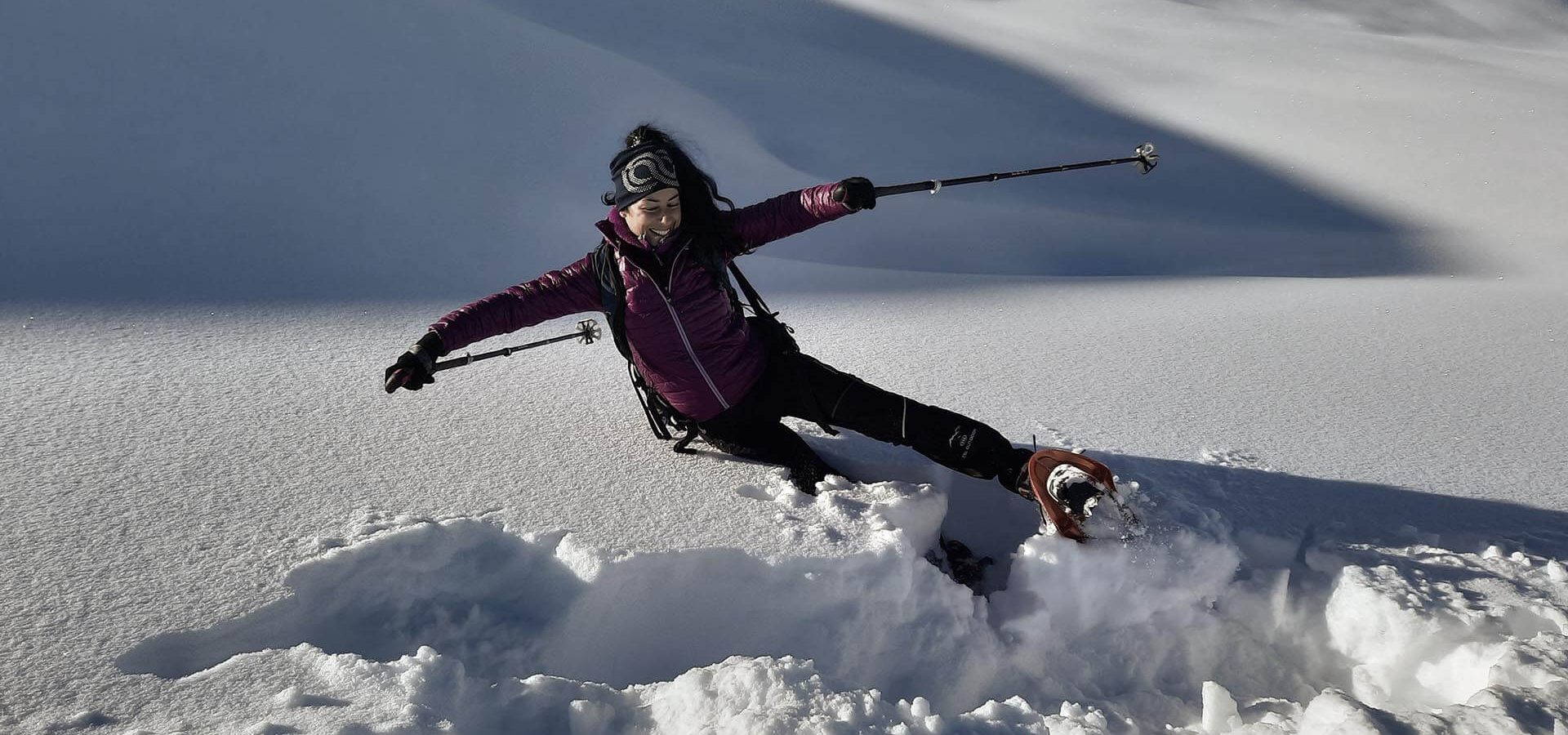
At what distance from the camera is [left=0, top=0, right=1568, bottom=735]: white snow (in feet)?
4.42

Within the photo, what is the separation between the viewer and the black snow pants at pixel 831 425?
6.08 feet

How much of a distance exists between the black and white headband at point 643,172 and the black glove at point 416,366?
442mm

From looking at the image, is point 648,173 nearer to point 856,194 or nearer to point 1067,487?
point 856,194

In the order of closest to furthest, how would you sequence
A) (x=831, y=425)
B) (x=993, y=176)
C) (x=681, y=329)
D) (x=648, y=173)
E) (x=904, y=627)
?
1. (x=904, y=627)
2. (x=648, y=173)
3. (x=681, y=329)
4. (x=831, y=425)
5. (x=993, y=176)

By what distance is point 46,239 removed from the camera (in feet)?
A: 9.60

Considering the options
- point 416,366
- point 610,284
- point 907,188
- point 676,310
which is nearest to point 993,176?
point 907,188

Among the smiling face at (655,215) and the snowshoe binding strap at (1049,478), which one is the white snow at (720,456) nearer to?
the snowshoe binding strap at (1049,478)

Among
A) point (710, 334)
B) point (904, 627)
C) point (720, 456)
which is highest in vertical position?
point (710, 334)

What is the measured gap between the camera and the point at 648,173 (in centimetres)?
180

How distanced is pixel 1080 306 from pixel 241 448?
8.34ft

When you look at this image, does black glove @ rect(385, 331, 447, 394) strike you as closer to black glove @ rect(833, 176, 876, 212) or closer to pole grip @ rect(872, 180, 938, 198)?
black glove @ rect(833, 176, 876, 212)

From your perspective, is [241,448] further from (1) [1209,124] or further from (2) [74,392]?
(1) [1209,124]

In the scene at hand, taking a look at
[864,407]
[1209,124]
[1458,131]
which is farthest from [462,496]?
[1458,131]

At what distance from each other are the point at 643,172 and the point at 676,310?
0.27 m
